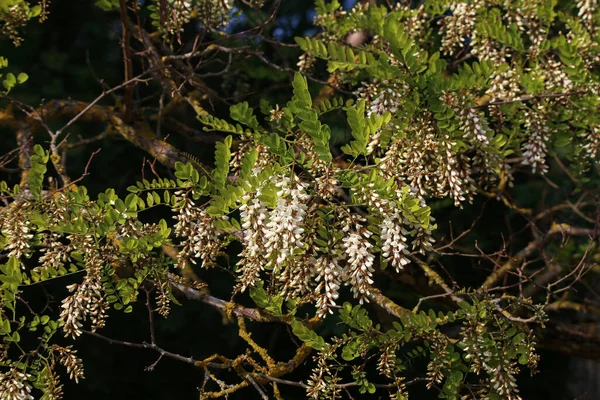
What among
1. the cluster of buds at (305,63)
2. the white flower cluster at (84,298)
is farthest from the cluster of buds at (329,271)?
the cluster of buds at (305,63)

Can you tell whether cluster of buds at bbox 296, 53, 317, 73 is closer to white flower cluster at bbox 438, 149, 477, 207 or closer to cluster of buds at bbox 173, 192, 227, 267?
white flower cluster at bbox 438, 149, 477, 207

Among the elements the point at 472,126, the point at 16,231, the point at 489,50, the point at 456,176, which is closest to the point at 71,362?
the point at 16,231

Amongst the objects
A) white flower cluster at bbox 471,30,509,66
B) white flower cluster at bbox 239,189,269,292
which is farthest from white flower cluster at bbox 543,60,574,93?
white flower cluster at bbox 239,189,269,292

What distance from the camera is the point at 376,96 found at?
2805 millimetres

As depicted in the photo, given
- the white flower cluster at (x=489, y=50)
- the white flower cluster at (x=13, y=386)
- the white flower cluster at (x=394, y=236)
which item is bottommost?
the white flower cluster at (x=13, y=386)

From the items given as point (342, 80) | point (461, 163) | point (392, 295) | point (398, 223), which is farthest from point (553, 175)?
point (398, 223)

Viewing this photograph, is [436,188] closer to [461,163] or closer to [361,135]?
[461,163]

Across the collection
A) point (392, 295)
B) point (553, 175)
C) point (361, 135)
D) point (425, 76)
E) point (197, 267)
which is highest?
point (425, 76)

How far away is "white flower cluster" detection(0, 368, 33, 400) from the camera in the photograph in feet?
7.88

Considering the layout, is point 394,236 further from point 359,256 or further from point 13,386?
point 13,386

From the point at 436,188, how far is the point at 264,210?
2.46ft

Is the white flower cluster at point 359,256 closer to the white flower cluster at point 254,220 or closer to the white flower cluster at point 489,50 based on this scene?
the white flower cluster at point 254,220

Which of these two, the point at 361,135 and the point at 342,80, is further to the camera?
the point at 342,80

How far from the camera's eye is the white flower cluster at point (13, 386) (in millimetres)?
2400
